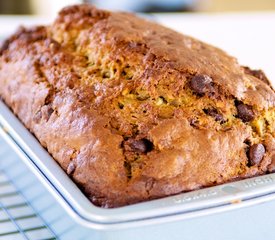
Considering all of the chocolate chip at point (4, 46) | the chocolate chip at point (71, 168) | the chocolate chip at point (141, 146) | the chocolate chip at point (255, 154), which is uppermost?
the chocolate chip at point (141, 146)

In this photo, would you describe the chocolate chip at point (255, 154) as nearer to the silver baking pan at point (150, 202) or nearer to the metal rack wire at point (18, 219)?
the silver baking pan at point (150, 202)

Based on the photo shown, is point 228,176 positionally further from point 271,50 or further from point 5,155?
point 271,50

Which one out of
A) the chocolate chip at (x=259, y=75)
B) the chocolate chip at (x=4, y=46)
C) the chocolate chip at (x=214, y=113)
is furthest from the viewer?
the chocolate chip at (x=4, y=46)

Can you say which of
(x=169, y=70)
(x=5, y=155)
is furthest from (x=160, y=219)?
(x=5, y=155)

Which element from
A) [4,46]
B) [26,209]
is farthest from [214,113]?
[4,46]

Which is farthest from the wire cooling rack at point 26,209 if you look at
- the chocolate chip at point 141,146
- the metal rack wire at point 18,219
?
the chocolate chip at point 141,146

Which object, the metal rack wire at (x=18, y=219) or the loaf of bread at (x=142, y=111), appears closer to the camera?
the loaf of bread at (x=142, y=111)
